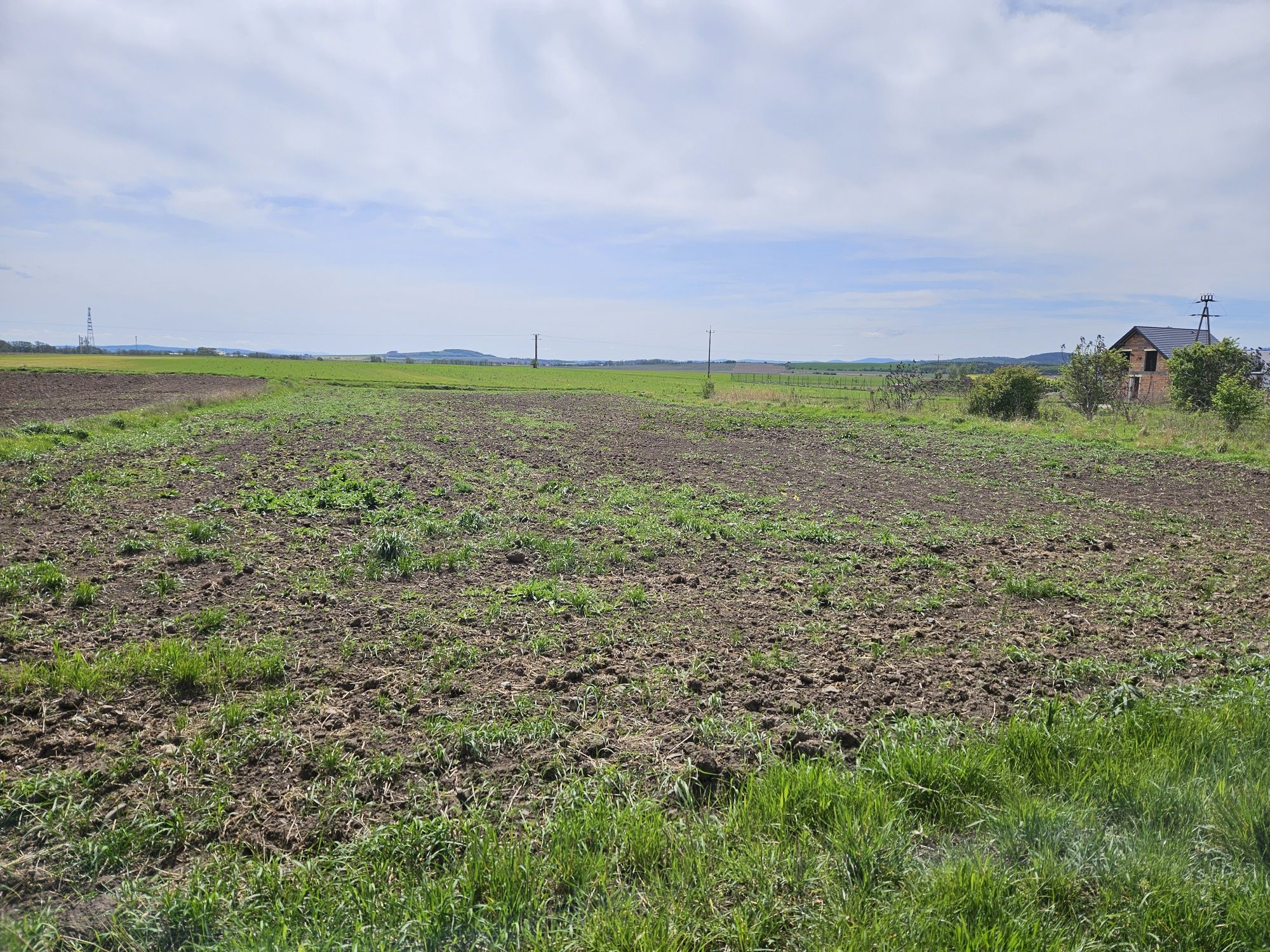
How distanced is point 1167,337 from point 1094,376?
99.6 feet

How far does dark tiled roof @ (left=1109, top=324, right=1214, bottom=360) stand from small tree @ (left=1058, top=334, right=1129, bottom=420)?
24.4m

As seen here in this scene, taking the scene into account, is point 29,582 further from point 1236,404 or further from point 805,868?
point 1236,404

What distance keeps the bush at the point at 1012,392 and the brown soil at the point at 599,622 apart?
1967 centimetres

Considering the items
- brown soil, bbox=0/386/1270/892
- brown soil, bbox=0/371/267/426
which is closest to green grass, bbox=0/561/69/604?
brown soil, bbox=0/386/1270/892

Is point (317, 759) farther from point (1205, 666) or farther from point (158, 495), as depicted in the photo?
point (158, 495)

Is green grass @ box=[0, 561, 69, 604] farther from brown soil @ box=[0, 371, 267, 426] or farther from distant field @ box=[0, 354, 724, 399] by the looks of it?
distant field @ box=[0, 354, 724, 399]

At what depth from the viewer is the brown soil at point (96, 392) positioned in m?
27.7

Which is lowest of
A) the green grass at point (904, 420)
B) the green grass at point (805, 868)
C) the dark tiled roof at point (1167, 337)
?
the green grass at point (805, 868)

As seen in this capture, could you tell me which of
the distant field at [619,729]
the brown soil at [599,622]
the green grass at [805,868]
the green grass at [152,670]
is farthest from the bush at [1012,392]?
the green grass at [152,670]

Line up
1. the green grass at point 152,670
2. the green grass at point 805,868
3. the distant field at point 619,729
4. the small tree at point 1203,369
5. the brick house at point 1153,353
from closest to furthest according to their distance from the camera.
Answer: the green grass at point 805,868, the distant field at point 619,729, the green grass at point 152,670, the small tree at point 1203,369, the brick house at point 1153,353

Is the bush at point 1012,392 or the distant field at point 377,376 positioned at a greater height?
the distant field at point 377,376

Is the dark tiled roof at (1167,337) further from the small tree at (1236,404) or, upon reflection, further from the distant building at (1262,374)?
the small tree at (1236,404)

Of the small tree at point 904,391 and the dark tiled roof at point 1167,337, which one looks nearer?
the small tree at point 904,391

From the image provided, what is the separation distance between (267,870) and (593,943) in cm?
165
